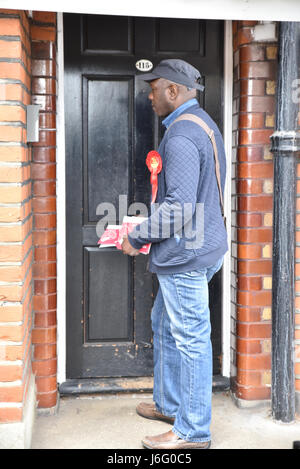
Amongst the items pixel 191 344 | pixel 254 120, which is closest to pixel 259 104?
pixel 254 120

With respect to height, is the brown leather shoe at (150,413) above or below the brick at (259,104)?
below

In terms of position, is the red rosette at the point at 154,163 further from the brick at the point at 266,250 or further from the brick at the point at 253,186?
the brick at the point at 266,250

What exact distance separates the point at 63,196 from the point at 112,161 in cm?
38

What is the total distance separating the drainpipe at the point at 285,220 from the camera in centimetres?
316

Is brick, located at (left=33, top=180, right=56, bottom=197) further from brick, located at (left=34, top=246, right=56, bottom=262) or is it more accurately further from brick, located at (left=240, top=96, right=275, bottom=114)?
brick, located at (left=240, top=96, right=275, bottom=114)

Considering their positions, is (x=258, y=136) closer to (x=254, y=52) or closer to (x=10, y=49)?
(x=254, y=52)

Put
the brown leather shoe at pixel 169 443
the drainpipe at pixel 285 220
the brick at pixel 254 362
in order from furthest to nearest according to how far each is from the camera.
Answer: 1. the brick at pixel 254 362
2. the drainpipe at pixel 285 220
3. the brown leather shoe at pixel 169 443

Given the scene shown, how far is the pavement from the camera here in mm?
3059

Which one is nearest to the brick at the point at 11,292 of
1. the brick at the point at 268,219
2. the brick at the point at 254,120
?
the brick at the point at 268,219

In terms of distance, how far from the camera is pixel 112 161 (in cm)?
359

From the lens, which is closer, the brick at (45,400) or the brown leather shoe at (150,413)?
the brown leather shoe at (150,413)

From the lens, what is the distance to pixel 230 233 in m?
3.65

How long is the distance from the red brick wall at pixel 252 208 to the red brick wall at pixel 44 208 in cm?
113
